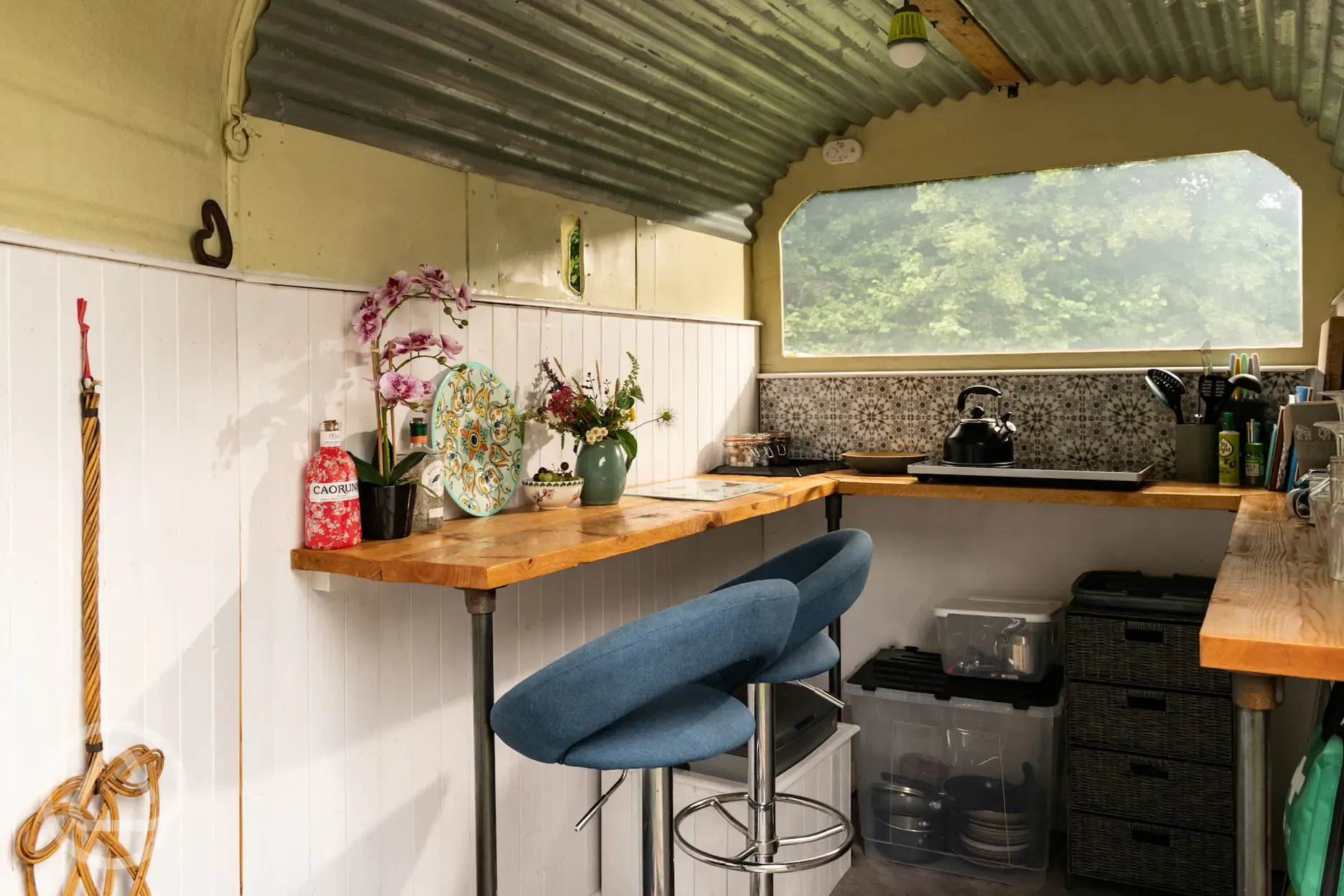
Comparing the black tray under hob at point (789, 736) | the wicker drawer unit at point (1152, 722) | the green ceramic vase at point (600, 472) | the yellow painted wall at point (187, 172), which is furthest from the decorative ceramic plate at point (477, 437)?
the wicker drawer unit at point (1152, 722)

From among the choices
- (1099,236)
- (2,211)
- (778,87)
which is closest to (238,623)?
(2,211)

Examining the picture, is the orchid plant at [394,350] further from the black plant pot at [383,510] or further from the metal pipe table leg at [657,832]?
the metal pipe table leg at [657,832]

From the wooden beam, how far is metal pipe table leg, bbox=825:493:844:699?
5.12ft

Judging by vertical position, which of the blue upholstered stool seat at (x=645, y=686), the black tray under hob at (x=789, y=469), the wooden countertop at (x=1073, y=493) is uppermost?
the black tray under hob at (x=789, y=469)

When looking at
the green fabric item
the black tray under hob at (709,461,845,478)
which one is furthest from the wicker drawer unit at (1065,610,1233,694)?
the green fabric item

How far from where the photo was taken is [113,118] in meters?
1.76

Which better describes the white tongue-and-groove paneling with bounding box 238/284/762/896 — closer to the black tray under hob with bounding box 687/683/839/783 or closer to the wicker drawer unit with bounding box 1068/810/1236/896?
the black tray under hob with bounding box 687/683/839/783

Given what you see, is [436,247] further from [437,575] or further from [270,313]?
[437,575]

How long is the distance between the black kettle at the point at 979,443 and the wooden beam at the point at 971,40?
116 cm

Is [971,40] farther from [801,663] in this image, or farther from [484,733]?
[484,733]

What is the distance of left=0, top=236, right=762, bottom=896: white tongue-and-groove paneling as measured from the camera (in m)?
1.65

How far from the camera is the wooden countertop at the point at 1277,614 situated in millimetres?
1208

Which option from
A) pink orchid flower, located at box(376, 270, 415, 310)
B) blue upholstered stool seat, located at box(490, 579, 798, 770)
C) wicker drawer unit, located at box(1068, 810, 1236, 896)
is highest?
pink orchid flower, located at box(376, 270, 415, 310)

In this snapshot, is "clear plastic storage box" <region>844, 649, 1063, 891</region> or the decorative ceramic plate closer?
the decorative ceramic plate
